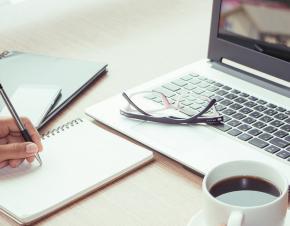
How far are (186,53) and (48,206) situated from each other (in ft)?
1.82

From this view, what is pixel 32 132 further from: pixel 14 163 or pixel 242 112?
pixel 242 112

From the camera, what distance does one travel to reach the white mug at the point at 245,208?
0.63 m

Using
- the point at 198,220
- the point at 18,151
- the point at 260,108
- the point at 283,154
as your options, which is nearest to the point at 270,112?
the point at 260,108

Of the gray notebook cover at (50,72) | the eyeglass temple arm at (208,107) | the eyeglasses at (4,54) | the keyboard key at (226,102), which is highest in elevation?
the eyeglass temple arm at (208,107)

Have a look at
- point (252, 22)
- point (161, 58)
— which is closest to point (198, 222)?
point (252, 22)

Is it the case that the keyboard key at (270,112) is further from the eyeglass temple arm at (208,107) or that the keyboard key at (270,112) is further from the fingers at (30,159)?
the fingers at (30,159)

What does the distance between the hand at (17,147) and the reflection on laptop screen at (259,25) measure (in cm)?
41

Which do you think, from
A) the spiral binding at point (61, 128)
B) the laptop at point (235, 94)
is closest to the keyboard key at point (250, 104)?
the laptop at point (235, 94)

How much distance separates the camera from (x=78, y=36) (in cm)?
135

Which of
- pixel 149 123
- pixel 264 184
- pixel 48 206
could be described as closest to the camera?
pixel 264 184

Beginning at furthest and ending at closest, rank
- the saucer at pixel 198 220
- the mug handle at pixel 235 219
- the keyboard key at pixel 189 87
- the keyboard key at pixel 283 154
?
the keyboard key at pixel 189 87 < the keyboard key at pixel 283 154 < the saucer at pixel 198 220 < the mug handle at pixel 235 219

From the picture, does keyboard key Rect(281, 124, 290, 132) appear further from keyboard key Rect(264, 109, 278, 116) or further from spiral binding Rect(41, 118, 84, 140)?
spiral binding Rect(41, 118, 84, 140)

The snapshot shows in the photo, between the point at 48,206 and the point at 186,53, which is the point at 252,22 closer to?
the point at 186,53

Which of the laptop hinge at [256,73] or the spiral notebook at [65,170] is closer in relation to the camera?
the spiral notebook at [65,170]
